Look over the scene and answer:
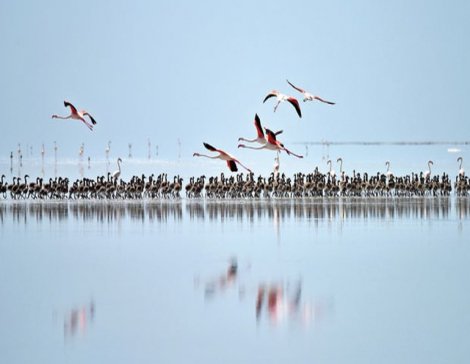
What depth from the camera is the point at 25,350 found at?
649 centimetres

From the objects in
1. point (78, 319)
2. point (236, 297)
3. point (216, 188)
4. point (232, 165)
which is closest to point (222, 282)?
point (236, 297)

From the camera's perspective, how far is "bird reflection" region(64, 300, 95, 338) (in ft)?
23.3

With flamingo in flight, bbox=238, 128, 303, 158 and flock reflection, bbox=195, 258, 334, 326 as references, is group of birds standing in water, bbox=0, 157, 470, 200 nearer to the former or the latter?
flamingo in flight, bbox=238, 128, 303, 158

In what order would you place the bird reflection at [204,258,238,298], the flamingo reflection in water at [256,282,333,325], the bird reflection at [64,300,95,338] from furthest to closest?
the bird reflection at [204,258,238,298], the flamingo reflection in water at [256,282,333,325], the bird reflection at [64,300,95,338]

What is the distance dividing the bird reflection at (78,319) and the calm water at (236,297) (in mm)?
14

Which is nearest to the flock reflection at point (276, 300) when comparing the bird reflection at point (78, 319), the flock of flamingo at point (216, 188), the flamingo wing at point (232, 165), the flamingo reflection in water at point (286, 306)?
the flamingo reflection in water at point (286, 306)

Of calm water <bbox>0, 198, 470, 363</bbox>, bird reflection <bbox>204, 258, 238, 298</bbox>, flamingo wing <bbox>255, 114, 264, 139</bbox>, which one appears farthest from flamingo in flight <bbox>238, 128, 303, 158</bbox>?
bird reflection <bbox>204, 258, 238, 298</bbox>

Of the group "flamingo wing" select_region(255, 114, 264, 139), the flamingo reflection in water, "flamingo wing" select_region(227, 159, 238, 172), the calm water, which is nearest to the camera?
the calm water

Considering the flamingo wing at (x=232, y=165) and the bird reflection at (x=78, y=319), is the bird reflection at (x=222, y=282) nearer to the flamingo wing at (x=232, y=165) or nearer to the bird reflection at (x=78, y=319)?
the bird reflection at (x=78, y=319)

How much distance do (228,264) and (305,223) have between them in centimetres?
726

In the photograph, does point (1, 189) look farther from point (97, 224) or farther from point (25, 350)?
point (25, 350)

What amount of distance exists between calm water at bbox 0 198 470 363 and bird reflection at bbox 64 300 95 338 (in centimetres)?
1

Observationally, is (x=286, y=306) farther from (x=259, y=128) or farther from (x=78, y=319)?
(x=259, y=128)

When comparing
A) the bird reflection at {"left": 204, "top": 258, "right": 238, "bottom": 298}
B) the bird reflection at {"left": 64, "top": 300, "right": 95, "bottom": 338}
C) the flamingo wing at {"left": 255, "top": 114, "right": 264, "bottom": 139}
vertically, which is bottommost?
the bird reflection at {"left": 64, "top": 300, "right": 95, "bottom": 338}
